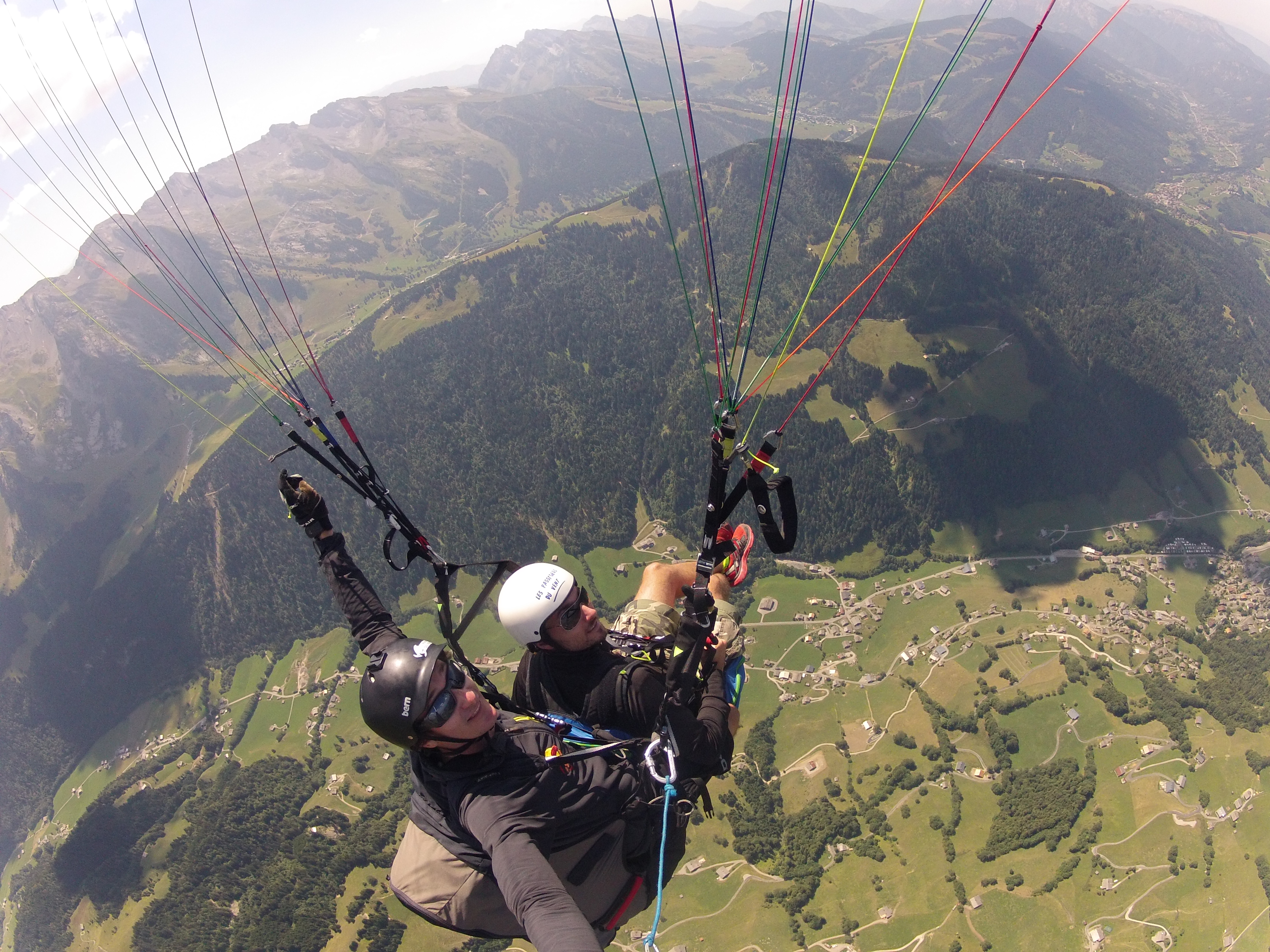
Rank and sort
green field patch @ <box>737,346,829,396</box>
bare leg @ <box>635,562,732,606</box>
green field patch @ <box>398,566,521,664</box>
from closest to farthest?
bare leg @ <box>635,562,732,606</box> < green field patch @ <box>398,566,521,664</box> < green field patch @ <box>737,346,829,396</box>

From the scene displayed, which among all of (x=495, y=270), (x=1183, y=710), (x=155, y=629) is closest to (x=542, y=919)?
(x=1183, y=710)

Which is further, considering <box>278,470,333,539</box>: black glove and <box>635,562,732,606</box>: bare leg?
<box>635,562,732,606</box>: bare leg

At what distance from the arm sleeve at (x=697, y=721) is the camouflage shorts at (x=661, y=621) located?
4.21 ft

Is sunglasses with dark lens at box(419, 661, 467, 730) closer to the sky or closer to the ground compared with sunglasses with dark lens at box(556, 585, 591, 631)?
closer to the sky

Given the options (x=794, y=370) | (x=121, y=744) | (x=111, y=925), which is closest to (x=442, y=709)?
(x=111, y=925)

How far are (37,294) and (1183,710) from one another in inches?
9566

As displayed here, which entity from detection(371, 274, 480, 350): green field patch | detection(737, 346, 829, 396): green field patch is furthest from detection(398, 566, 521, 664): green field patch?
detection(371, 274, 480, 350): green field patch

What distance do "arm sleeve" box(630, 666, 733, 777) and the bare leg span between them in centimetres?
205

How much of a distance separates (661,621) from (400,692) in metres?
4.18

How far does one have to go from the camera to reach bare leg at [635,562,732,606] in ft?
27.8

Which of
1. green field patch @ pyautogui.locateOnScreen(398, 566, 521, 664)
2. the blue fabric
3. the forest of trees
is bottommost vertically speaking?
the forest of trees

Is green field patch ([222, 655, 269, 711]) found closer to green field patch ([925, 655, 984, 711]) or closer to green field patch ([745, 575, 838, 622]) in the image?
green field patch ([745, 575, 838, 622])

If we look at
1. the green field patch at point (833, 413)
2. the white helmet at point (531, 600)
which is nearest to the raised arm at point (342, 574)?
the white helmet at point (531, 600)

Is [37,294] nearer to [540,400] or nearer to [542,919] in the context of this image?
[540,400]
